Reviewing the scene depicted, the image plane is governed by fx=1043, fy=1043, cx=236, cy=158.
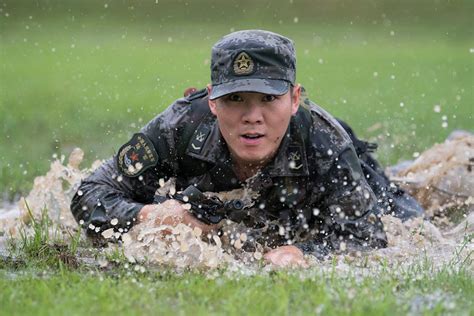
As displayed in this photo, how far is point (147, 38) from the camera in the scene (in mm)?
31500

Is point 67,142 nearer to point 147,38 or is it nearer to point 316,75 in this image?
point 316,75

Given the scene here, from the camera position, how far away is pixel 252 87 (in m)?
5.56

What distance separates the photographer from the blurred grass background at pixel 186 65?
43.3ft

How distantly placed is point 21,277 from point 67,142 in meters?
7.40

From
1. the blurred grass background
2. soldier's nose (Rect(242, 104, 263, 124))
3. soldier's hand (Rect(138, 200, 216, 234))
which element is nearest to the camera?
soldier's nose (Rect(242, 104, 263, 124))

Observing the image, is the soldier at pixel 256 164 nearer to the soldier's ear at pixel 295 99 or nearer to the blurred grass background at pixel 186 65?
the soldier's ear at pixel 295 99

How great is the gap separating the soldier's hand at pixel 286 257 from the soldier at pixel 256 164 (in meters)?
0.02

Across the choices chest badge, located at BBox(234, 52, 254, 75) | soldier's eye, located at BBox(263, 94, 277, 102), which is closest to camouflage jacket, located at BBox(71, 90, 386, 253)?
soldier's eye, located at BBox(263, 94, 277, 102)

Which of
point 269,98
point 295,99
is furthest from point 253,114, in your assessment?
point 295,99

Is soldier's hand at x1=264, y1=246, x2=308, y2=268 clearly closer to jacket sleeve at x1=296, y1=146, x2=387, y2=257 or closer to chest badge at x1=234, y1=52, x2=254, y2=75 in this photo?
jacket sleeve at x1=296, y1=146, x2=387, y2=257

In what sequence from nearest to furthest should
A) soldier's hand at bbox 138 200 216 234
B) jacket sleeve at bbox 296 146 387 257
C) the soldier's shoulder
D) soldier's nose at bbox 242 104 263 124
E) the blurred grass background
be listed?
soldier's nose at bbox 242 104 263 124 → soldier's hand at bbox 138 200 216 234 → jacket sleeve at bbox 296 146 387 257 → the soldier's shoulder → the blurred grass background

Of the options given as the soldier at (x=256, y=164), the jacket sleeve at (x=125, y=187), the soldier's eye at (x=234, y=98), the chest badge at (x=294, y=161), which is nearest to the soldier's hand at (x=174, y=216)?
the soldier at (x=256, y=164)

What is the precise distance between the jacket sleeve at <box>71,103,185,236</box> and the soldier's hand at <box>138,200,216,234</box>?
0.54 feet

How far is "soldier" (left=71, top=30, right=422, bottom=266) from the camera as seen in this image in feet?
18.7
